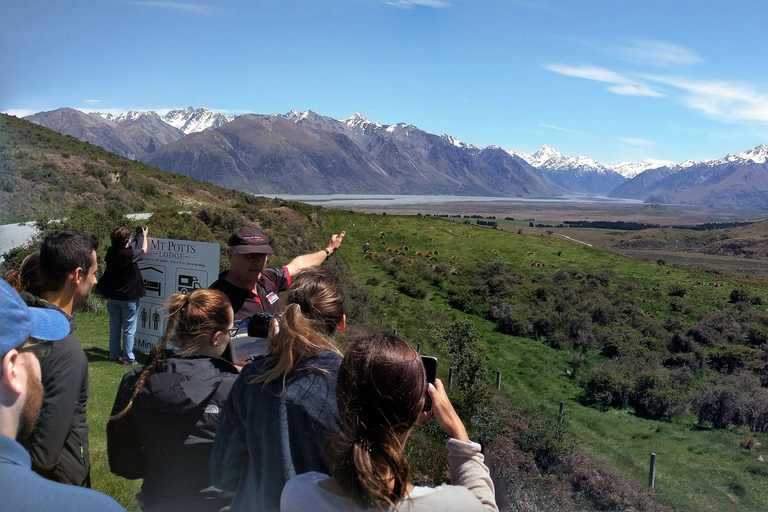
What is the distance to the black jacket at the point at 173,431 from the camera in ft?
8.80

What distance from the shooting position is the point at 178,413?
2672mm

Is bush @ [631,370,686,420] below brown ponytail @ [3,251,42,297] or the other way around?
below

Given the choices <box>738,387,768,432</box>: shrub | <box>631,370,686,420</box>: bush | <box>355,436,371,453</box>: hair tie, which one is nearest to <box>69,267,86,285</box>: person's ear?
<box>355,436,371,453</box>: hair tie

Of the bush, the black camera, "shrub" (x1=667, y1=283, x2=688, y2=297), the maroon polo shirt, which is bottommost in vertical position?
the bush

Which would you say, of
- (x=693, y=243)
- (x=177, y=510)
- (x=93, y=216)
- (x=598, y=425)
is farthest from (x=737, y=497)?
(x=693, y=243)

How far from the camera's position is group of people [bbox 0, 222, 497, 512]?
1759 millimetres

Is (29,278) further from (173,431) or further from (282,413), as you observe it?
(282,413)

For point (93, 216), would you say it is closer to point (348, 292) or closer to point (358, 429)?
point (348, 292)

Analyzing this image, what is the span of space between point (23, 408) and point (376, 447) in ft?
3.14

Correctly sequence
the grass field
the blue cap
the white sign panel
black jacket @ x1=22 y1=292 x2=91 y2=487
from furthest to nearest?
the grass field
the white sign panel
black jacket @ x1=22 y1=292 x2=91 y2=487
the blue cap

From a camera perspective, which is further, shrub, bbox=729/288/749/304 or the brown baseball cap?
shrub, bbox=729/288/749/304

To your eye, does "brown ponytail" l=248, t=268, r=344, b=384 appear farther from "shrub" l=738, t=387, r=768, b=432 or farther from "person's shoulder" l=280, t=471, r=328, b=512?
"shrub" l=738, t=387, r=768, b=432

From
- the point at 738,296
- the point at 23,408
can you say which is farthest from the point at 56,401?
the point at 738,296

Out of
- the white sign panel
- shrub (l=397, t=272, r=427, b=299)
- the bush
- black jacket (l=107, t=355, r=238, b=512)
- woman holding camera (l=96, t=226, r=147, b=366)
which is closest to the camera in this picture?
black jacket (l=107, t=355, r=238, b=512)
